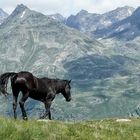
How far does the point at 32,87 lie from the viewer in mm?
26984

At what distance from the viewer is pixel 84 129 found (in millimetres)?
17859

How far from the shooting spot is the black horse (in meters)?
25.2

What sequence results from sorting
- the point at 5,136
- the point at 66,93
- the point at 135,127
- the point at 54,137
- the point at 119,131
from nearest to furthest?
1. the point at 5,136
2. the point at 54,137
3. the point at 119,131
4. the point at 135,127
5. the point at 66,93

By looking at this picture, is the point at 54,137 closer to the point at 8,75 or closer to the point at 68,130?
the point at 68,130

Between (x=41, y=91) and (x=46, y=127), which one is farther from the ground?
(x=41, y=91)

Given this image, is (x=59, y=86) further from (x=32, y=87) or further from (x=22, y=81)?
(x=22, y=81)

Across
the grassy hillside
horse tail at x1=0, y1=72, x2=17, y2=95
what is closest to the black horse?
horse tail at x1=0, y1=72, x2=17, y2=95

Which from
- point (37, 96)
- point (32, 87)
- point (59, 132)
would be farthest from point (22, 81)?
point (59, 132)

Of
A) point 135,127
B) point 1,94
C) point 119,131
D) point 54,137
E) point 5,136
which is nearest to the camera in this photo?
Answer: point 5,136

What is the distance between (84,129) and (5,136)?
4436mm

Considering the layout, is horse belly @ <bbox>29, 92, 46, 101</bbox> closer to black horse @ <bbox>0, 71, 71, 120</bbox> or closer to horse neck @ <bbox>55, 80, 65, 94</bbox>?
black horse @ <bbox>0, 71, 71, 120</bbox>

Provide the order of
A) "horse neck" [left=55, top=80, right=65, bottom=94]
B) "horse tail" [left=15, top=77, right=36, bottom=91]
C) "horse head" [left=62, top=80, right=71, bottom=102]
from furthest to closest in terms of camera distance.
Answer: "horse head" [left=62, top=80, right=71, bottom=102]
"horse neck" [left=55, top=80, right=65, bottom=94]
"horse tail" [left=15, top=77, right=36, bottom=91]

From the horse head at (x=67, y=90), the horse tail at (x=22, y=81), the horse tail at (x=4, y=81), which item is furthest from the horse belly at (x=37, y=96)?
the horse head at (x=67, y=90)

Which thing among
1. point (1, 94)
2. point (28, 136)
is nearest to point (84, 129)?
point (28, 136)
